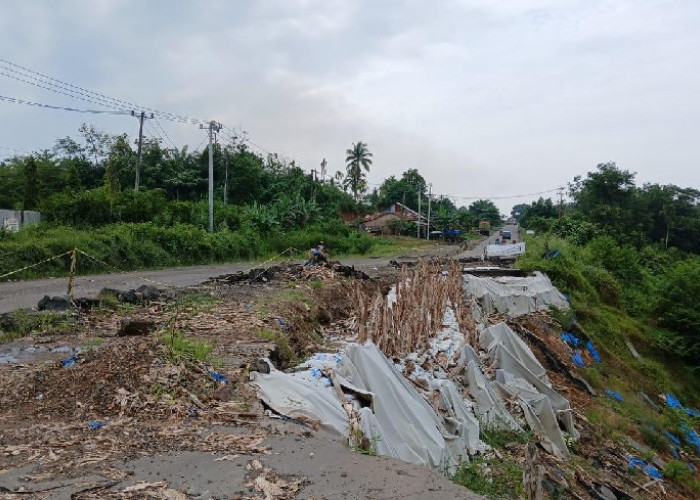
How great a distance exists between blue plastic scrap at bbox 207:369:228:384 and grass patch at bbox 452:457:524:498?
265 centimetres

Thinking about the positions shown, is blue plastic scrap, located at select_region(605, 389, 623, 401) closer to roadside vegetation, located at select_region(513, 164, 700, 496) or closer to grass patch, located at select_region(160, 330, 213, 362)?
roadside vegetation, located at select_region(513, 164, 700, 496)

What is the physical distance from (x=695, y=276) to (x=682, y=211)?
107ft

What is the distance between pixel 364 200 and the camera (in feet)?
213

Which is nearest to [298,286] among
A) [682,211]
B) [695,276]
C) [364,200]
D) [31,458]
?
[31,458]

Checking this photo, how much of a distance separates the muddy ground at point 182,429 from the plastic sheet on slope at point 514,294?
6.46m

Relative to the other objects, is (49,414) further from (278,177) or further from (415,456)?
(278,177)

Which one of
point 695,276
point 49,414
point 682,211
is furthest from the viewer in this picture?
point 682,211

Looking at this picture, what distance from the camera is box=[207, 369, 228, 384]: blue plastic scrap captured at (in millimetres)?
6470

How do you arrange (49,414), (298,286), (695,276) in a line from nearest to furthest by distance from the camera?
1. (49,414)
2. (298,286)
3. (695,276)

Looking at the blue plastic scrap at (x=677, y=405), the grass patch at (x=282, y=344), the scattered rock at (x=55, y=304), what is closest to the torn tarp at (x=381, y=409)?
the grass patch at (x=282, y=344)

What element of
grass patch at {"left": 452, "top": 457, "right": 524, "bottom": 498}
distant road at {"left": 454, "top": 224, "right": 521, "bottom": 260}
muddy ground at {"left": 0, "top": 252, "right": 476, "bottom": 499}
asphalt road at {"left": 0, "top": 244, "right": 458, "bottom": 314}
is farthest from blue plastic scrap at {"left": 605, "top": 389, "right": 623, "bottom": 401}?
distant road at {"left": 454, "top": 224, "right": 521, "bottom": 260}

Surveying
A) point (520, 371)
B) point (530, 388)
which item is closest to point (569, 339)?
point (520, 371)

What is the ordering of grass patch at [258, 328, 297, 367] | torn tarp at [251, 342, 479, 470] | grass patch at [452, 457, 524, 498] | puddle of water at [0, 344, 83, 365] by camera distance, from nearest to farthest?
1. torn tarp at [251, 342, 479, 470]
2. grass patch at [452, 457, 524, 498]
3. puddle of water at [0, 344, 83, 365]
4. grass patch at [258, 328, 297, 367]

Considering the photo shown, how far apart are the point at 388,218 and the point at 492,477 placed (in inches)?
2017
